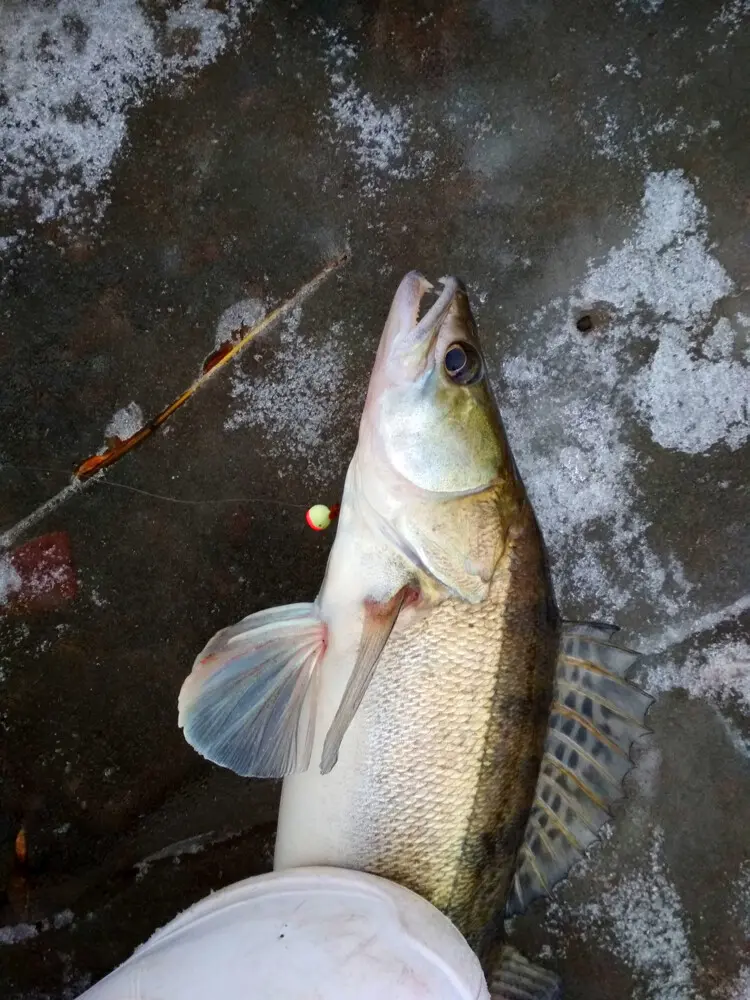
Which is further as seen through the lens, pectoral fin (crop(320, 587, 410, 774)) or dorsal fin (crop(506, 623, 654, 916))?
dorsal fin (crop(506, 623, 654, 916))

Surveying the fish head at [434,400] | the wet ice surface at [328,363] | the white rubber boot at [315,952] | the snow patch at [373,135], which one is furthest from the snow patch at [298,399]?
the white rubber boot at [315,952]

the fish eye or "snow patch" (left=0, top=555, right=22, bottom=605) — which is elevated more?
the fish eye

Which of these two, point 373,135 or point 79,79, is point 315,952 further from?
point 79,79

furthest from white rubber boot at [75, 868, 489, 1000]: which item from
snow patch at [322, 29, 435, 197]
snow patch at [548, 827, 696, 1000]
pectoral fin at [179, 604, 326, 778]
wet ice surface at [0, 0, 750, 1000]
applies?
snow patch at [322, 29, 435, 197]

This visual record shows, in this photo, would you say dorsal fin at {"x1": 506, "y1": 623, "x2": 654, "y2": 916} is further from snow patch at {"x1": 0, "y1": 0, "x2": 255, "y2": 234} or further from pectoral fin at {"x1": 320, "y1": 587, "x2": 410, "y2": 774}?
snow patch at {"x1": 0, "y1": 0, "x2": 255, "y2": 234}

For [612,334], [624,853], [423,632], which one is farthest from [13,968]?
[612,334]

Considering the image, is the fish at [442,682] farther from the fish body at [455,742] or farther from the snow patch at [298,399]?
the snow patch at [298,399]

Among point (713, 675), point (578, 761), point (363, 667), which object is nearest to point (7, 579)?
point (363, 667)

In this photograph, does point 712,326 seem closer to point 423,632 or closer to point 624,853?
point 423,632
